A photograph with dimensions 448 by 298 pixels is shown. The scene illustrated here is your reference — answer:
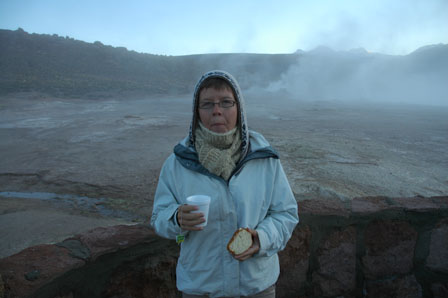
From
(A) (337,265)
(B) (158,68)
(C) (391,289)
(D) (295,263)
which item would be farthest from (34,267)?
(B) (158,68)

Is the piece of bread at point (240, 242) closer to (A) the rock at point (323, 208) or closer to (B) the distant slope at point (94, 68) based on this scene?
(A) the rock at point (323, 208)

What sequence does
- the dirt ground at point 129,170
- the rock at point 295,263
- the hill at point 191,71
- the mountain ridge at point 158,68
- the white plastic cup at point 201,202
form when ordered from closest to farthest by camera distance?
1. the white plastic cup at point 201,202
2. the rock at point 295,263
3. the dirt ground at point 129,170
4. the hill at point 191,71
5. the mountain ridge at point 158,68

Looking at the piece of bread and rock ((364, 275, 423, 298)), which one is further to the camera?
rock ((364, 275, 423, 298))

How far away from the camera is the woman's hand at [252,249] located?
1.21 m

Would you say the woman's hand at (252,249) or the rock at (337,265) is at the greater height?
the woman's hand at (252,249)

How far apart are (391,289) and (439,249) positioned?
15.7 inches

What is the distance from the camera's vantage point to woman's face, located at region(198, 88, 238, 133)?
1.44 metres

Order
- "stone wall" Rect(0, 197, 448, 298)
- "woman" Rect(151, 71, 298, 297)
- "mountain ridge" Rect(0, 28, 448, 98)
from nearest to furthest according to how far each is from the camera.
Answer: "woman" Rect(151, 71, 298, 297)
"stone wall" Rect(0, 197, 448, 298)
"mountain ridge" Rect(0, 28, 448, 98)

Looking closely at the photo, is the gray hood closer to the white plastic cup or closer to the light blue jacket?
the light blue jacket

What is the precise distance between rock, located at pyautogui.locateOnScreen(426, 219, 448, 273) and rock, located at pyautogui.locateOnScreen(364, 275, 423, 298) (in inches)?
6.6

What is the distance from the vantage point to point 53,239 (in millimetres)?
2848

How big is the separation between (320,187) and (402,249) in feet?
6.06

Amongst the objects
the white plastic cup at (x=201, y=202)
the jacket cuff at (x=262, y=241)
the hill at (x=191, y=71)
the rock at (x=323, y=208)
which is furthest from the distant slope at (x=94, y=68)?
the jacket cuff at (x=262, y=241)

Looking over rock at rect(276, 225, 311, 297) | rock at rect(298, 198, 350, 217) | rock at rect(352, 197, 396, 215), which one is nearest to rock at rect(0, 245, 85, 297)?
rock at rect(276, 225, 311, 297)
